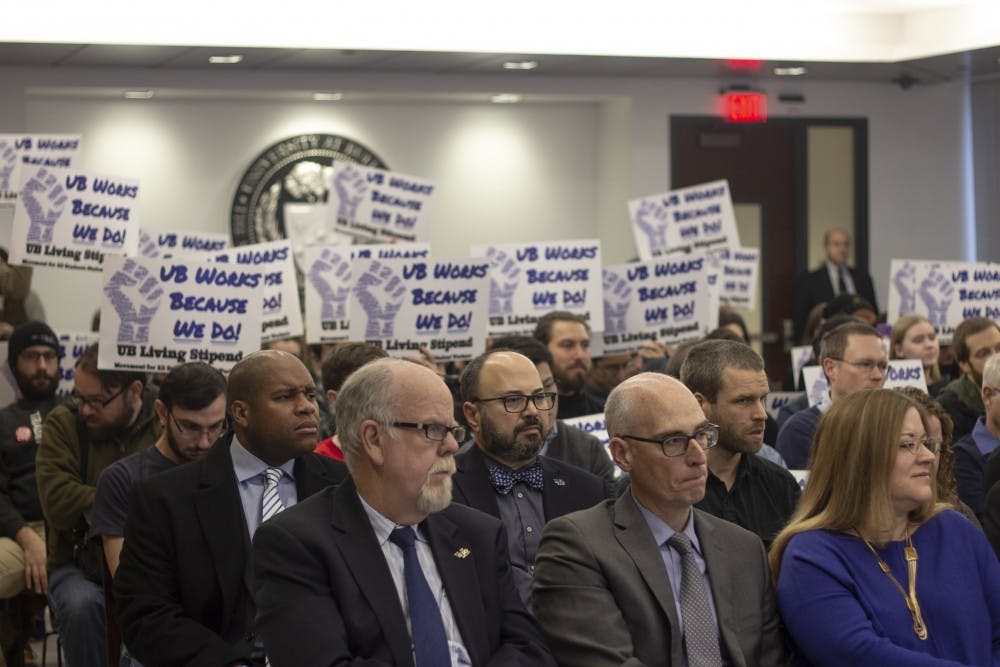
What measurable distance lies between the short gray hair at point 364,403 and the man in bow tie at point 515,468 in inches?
47.4

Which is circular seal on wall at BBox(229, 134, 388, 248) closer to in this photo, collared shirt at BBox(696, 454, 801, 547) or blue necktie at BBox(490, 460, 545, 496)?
blue necktie at BBox(490, 460, 545, 496)

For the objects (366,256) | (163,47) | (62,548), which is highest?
(163,47)

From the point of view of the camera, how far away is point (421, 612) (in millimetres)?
3576

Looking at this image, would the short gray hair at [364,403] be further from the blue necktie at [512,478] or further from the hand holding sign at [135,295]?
the hand holding sign at [135,295]

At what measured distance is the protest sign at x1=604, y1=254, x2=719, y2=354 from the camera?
855 cm

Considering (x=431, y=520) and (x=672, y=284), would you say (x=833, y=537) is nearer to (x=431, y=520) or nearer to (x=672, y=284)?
(x=431, y=520)

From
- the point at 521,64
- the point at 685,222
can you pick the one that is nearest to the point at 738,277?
the point at 685,222

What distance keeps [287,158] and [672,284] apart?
5.45 meters

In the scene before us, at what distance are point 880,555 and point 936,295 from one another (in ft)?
18.5

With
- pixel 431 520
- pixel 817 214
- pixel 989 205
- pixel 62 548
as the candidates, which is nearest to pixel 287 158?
pixel 817 214

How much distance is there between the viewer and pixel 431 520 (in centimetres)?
373

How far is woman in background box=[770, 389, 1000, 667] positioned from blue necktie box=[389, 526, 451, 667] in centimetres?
88

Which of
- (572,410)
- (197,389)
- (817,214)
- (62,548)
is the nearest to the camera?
(197,389)

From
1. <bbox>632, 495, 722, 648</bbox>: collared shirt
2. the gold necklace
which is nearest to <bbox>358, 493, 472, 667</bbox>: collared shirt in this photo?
<bbox>632, 495, 722, 648</bbox>: collared shirt
